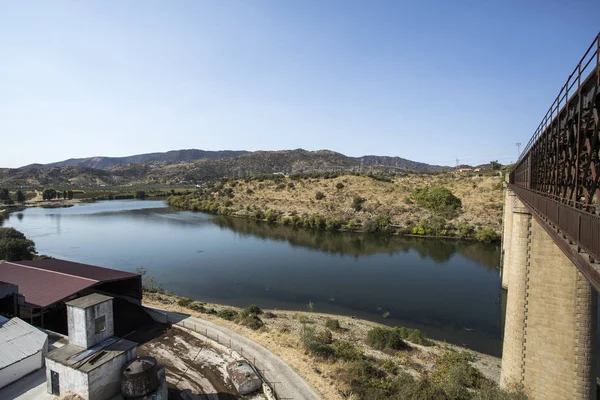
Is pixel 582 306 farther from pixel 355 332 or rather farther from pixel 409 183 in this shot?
pixel 409 183

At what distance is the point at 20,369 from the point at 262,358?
8840 millimetres

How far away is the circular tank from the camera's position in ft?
37.5

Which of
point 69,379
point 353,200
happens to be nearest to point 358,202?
point 353,200

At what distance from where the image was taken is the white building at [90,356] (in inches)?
442

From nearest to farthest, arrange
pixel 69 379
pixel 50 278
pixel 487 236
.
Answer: pixel 69 379 < pixel 50 278 < pixel 487 236

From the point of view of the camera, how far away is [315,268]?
35906 mm

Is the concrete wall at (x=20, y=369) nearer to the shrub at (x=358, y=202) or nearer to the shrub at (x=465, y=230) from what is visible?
the shrub at (x=465, y=230)

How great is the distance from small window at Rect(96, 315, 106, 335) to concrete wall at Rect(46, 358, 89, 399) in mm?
1599

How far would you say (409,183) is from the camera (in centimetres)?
7875

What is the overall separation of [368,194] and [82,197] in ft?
302

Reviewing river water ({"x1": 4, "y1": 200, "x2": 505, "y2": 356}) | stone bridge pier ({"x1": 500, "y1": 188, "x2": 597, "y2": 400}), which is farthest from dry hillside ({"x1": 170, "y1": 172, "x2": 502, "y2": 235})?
stone bridge pier ({"x1": 500, "y1": 188, "x2": 597, "y2": 400})

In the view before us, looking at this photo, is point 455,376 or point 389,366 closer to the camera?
point 455,376

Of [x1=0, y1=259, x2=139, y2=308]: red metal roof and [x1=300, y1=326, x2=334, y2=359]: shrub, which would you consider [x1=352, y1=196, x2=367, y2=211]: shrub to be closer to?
[x1=0, y1=259, x2=139, y2=308]: red metal roof

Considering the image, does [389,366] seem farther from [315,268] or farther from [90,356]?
[315,268]
